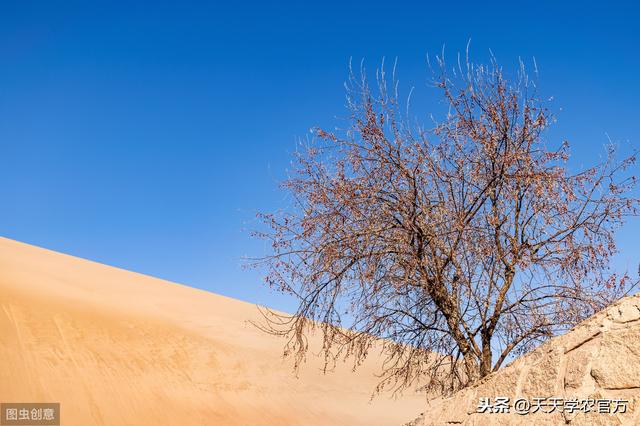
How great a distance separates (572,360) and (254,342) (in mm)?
26124

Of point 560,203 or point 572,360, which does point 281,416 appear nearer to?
point 560,203

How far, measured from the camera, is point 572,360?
486 cm

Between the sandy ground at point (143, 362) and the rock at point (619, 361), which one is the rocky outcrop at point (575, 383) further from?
the sandy ground at point (143, 362)

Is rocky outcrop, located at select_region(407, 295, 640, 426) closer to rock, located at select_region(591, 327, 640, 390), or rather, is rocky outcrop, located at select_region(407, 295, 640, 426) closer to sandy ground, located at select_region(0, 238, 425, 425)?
rock, located at select_region(591, 327, 640, 390)

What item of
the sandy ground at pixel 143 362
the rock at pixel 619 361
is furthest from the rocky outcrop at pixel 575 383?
the sandy ground at pixel 143 362

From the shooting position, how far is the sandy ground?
715 inches

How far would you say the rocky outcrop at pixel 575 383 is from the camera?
4.39m

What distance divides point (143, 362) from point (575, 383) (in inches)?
775

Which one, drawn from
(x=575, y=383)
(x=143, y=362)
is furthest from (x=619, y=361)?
(x=143, y=362)

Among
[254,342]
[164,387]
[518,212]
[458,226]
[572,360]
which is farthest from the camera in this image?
[254,342]

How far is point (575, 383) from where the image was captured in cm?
468

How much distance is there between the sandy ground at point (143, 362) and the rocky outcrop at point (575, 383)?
322 inches

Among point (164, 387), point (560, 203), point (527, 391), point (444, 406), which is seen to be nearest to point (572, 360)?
point (527, 391)

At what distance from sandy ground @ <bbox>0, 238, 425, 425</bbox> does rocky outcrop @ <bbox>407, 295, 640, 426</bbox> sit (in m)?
8.17
